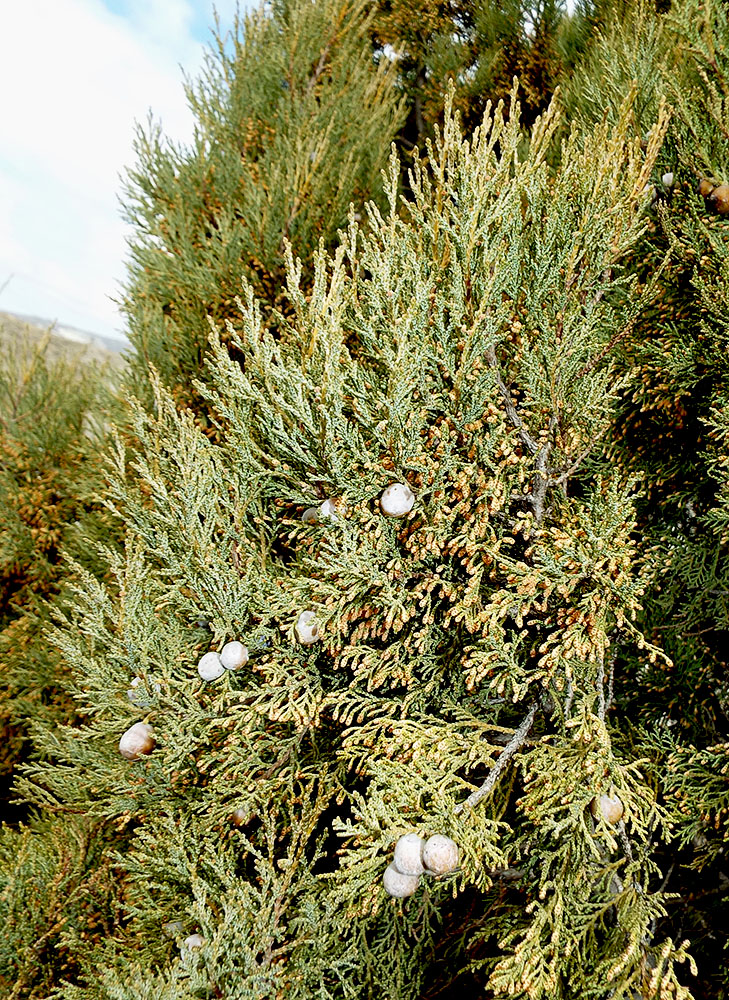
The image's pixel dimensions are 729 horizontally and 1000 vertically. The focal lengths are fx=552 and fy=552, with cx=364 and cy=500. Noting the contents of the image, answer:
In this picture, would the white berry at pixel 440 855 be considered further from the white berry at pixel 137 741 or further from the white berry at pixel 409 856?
the white berry at pixel 137 741

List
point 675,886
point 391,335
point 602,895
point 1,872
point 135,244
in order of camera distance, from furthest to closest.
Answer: point 135,244
point 1,872
point 675,886
point 391,335
point 602,895

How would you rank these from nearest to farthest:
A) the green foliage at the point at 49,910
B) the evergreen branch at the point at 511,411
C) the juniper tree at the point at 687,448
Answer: the evergreen branch at the point at 511,411, the juniper tree at the point at 687,448, the green foliage at the point at 49,910

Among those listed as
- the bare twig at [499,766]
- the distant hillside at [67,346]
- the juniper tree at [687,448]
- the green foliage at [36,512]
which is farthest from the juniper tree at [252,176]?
the bare twig at [499,766]

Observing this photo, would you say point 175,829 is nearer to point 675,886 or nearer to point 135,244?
point 675,886

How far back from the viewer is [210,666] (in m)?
1.83

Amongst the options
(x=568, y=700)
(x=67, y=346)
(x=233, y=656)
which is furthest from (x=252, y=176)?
(x=67, y=346)

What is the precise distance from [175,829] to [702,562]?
2124mm

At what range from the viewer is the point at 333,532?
179 cm

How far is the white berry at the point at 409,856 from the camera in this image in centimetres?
128

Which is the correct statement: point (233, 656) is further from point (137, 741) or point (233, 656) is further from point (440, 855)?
point (440, 855)

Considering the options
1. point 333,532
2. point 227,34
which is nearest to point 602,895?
point 333,532

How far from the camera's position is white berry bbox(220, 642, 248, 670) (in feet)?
5.90

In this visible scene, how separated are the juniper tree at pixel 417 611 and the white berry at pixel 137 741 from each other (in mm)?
47

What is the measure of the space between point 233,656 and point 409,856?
2.64ft
